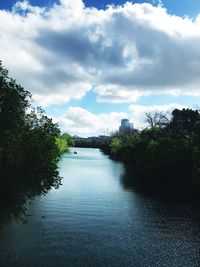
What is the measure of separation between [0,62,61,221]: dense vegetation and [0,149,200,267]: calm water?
5.16 metres

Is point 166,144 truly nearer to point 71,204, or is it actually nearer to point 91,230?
point 71,204

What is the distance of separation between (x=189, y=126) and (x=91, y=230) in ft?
331

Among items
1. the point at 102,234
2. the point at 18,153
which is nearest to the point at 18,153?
the point at 18,153

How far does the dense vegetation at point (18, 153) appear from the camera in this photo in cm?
3862

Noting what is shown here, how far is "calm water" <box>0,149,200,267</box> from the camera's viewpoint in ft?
116

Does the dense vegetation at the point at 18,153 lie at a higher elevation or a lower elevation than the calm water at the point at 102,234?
higher

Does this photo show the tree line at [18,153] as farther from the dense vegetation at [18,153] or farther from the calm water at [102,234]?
the calm water at [102,234]

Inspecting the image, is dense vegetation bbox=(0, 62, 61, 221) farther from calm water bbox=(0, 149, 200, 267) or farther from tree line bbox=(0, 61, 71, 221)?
calm water bbox=(0, 149, 200, 267)

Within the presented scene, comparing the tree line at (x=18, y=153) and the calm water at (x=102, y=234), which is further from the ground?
the tree line at (x=18, y=153)

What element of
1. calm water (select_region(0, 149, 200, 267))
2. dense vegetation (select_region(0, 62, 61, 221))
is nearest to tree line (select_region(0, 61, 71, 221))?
dense vegetation (select_region(0, 62, 61, 221))

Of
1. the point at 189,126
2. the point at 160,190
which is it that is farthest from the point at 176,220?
the point at 189,126

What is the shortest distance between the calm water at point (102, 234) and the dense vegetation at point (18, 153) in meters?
5.16

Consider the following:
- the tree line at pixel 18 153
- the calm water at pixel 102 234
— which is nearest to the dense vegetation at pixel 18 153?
the tree line at pixel 18 153

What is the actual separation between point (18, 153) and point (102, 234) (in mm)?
13541
